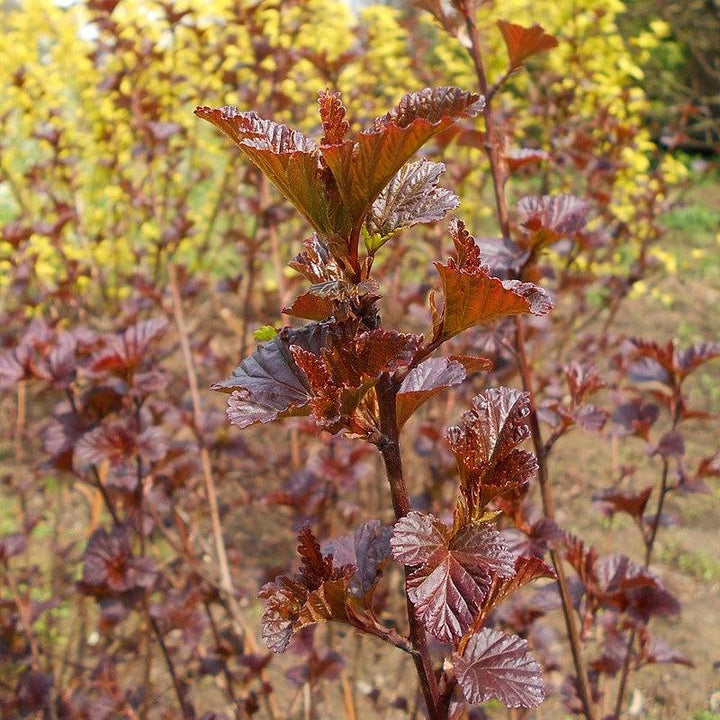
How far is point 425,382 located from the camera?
70cm

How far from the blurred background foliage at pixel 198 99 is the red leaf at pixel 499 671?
6.71ft

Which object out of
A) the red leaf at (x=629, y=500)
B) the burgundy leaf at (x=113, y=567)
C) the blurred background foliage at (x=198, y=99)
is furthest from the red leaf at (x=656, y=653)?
the blurred background foliage at (x=198, y=99)

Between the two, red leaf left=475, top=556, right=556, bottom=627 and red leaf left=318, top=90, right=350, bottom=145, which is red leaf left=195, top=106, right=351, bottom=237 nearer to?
red leaf left=318, top=90, right=350, bottom=145

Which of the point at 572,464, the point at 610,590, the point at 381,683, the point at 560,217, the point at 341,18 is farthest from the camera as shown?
the point at 341,18

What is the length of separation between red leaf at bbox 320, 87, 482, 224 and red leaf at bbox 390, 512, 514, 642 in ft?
0.88

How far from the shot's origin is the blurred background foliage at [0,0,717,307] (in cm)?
280

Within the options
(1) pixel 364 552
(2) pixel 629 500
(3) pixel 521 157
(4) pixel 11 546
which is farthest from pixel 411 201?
(4) pixel 11 546

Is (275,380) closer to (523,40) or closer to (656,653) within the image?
(523,40)

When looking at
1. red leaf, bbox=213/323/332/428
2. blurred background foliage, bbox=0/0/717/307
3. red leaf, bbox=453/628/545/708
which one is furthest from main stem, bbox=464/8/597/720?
blurred background foliage, bbox=0/0/717/307

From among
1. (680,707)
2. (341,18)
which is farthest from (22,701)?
(341,18)

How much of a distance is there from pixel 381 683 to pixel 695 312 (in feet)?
13.6

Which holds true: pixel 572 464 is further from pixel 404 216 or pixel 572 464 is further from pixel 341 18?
pixel 404 216

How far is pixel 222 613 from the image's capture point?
316cm

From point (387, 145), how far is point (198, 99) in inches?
129
